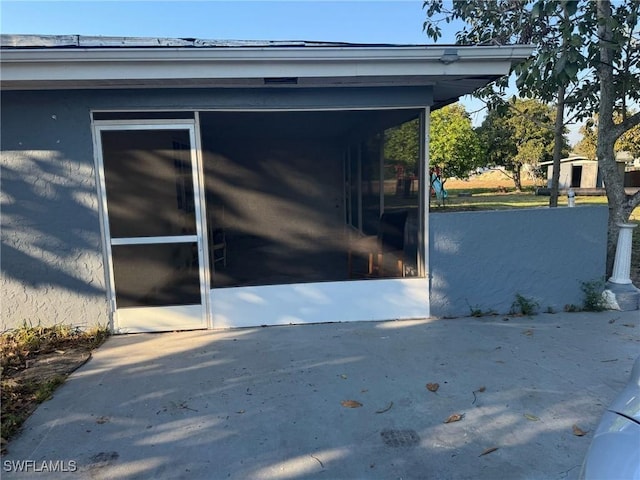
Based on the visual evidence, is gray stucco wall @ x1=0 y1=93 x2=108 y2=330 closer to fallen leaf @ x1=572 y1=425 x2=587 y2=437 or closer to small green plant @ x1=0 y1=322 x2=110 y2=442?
small green plant @ x1=0 y1=322 x2=110 y2=442

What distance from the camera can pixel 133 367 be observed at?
3699 mm

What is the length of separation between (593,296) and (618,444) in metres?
4.15

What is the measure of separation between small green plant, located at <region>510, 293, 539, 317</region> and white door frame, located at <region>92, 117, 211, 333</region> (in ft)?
11.3

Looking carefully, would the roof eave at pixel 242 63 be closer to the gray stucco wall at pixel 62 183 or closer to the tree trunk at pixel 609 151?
the gray stucco wall at pixel 62 183

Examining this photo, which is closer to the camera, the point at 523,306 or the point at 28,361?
the point at 28,361

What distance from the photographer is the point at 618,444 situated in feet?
4.60

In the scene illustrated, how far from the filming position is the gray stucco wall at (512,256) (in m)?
4.70

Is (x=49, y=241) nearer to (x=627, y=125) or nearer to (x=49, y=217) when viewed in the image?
(x=49, y=217)

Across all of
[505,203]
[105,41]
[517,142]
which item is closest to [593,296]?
[105,41]

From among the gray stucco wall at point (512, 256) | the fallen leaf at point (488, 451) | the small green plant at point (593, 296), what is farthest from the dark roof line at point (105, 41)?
the fallen leaf at point (488, 451)

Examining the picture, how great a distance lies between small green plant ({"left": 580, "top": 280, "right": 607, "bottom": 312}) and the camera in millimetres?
4930

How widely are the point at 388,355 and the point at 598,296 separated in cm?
288

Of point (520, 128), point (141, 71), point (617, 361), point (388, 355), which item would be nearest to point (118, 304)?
point (141, 71)

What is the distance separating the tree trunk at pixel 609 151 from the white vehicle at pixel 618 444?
4621 mm
